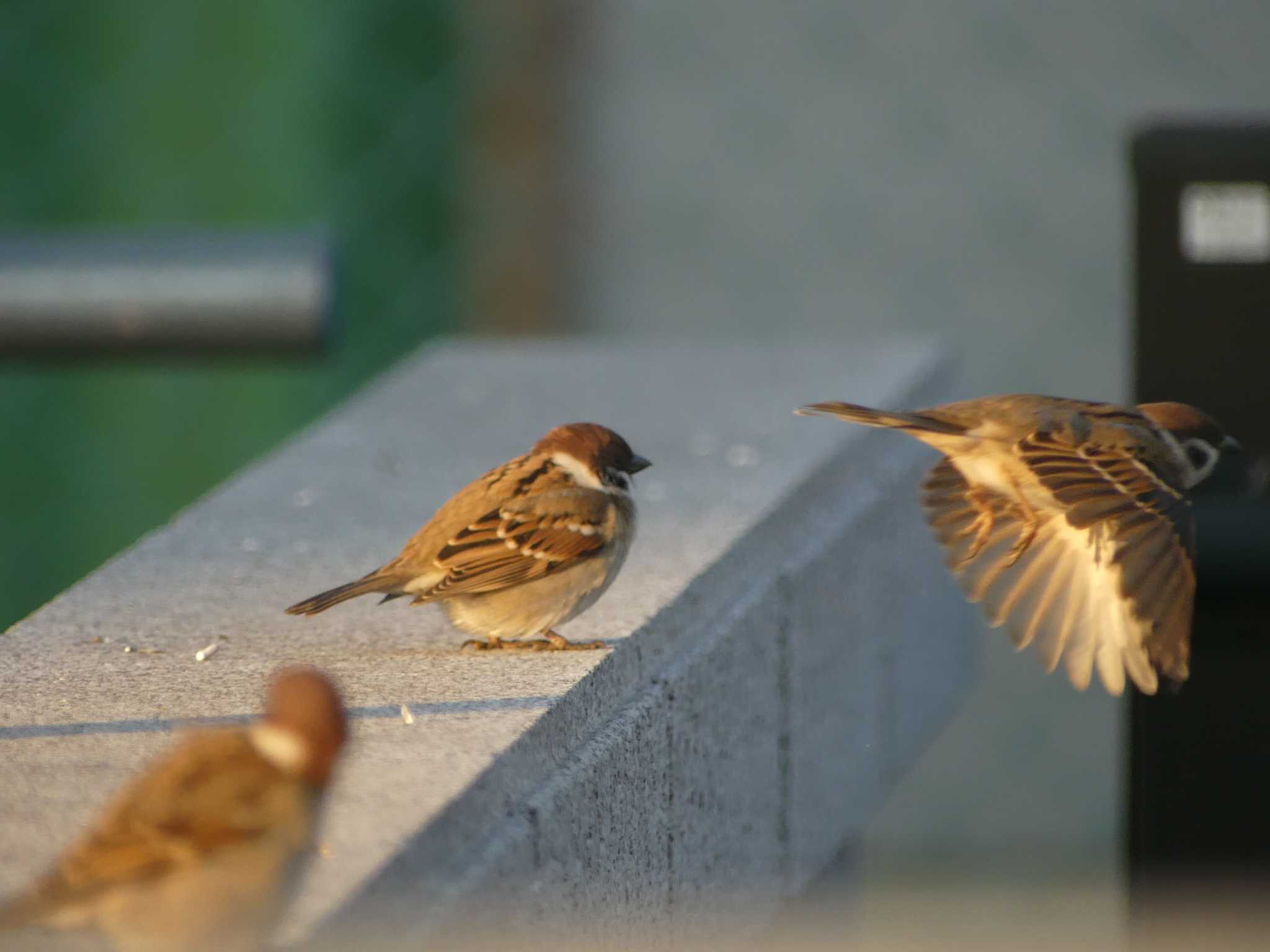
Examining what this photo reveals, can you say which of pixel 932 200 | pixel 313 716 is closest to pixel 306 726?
pixel 313 716

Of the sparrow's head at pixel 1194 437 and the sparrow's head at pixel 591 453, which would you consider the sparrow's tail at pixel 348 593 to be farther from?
the sparrow's head at pixel 1194 437

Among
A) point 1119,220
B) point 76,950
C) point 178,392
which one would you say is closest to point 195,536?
point 76,950

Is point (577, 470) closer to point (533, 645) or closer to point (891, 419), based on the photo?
point (533, 645)

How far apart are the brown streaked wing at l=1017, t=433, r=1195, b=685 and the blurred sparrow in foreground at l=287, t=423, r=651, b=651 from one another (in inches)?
18.8

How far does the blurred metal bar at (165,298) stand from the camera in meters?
2.34

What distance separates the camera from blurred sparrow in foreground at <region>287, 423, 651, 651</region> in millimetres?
2105

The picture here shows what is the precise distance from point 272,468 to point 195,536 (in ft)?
1.33

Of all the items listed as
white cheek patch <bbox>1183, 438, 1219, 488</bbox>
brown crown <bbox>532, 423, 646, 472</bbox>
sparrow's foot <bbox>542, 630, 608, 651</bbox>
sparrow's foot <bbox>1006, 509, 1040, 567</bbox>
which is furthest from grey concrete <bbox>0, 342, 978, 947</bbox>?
white cheek patch <bbox>1183, 438, 1219, 488</bbox>

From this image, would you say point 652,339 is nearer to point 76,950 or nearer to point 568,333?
point 568,333

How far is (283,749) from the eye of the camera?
116cm

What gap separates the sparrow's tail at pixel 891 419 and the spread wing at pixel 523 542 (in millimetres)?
351

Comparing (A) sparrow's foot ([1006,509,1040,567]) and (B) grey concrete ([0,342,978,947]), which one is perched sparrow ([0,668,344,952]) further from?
(A) sparrow's foot ([1006,509,1040,567])

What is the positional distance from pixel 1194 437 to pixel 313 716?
4.68 ft

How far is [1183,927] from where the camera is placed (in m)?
0.94
